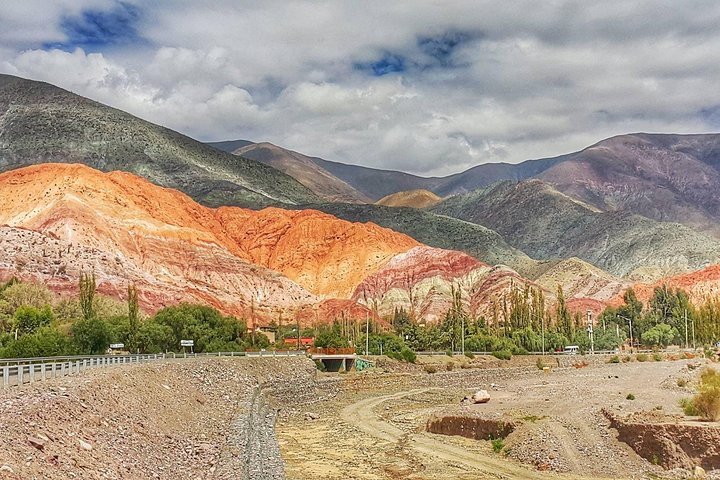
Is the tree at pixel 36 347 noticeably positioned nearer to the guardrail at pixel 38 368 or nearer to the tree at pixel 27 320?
the guardrail at pixel 38 368

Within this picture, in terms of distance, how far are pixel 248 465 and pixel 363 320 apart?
4547 inches

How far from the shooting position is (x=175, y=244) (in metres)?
152

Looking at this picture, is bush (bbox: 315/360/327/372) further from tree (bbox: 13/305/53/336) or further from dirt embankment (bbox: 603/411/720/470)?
dirt embankment (bbox: 603/411/720/470)

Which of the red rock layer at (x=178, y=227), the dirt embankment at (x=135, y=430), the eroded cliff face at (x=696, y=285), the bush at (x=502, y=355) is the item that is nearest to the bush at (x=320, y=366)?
the bush at (x=502, y=355)

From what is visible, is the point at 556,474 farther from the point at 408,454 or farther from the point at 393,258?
the point at 393,258

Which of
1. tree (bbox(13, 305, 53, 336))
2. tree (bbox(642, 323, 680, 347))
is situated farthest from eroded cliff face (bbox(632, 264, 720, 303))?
tree (bbox(13, 305, 53, 336))

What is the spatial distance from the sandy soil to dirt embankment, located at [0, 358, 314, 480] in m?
3.04

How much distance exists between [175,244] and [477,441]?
120 metres

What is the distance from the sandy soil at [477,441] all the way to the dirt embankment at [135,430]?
3.04 m

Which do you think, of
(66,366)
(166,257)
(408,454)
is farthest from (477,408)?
(166,257)

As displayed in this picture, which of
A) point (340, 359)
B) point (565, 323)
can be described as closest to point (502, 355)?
point (340, 359)

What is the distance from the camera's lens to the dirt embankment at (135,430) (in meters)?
19.1

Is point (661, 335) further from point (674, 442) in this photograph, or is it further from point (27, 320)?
point (674, 442)

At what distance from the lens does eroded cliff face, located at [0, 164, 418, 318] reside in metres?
127
